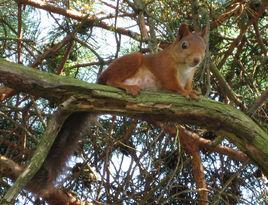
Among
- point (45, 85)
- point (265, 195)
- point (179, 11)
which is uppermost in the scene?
point (179, 11)

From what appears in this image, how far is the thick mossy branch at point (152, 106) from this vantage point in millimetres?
1718

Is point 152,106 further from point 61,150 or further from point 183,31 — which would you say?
point 183,31

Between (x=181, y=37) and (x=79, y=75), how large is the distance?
75cm

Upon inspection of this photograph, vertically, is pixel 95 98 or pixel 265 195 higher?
pixel 265 195

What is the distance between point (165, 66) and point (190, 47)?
0.42ft

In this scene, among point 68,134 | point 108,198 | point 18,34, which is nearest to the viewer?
point 68,134

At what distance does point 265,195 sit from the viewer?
235 cm

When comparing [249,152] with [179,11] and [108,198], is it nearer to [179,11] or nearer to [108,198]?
[108,198]

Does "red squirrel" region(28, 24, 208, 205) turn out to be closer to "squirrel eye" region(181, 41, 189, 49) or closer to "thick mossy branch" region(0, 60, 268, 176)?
"squirrel eye" region(181, 41, 189, 49)

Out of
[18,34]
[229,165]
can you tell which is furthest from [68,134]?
[229,165]

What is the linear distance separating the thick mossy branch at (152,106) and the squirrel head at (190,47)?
0.33m

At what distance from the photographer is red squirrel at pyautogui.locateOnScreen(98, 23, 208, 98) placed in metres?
2.15

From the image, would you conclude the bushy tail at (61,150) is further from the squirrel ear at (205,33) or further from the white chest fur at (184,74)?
the squirrel ear at (205,33)

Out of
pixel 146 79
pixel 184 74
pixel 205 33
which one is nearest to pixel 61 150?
pixel 146 79
